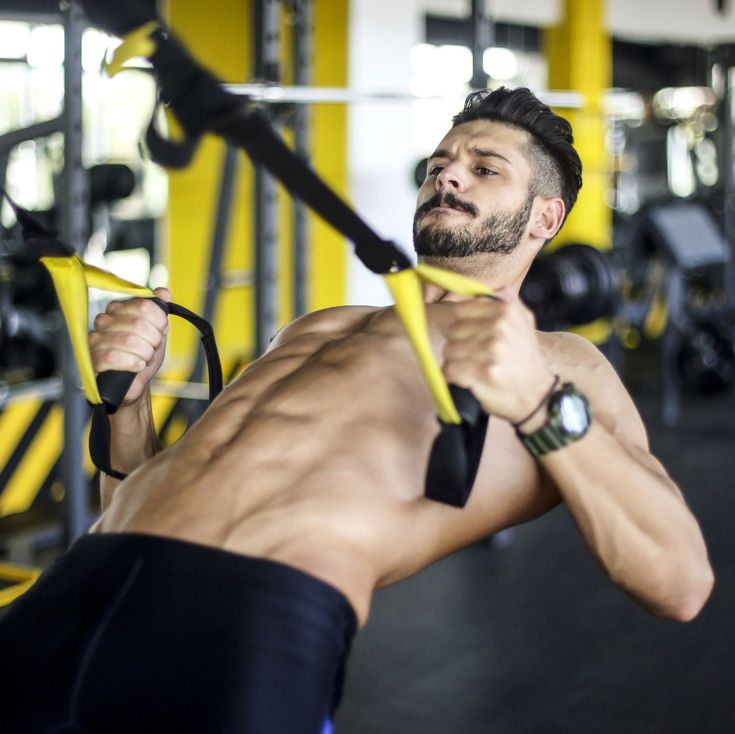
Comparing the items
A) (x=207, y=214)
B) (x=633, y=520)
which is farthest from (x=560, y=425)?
(x=207, y=214)

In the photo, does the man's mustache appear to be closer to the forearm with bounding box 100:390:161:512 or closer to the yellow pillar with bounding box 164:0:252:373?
the forearm with bounding box 100:390:161:512

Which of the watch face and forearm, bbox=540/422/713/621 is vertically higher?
the watch face

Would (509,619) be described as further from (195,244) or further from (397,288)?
(195,244)

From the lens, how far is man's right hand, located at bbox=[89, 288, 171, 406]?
1575 mm

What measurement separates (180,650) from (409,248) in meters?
5.98

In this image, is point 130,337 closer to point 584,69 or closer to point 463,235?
point 463,235

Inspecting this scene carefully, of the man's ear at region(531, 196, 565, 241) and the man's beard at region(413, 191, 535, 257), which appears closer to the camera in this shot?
the man's beard at region(413, 191, 535, 257)

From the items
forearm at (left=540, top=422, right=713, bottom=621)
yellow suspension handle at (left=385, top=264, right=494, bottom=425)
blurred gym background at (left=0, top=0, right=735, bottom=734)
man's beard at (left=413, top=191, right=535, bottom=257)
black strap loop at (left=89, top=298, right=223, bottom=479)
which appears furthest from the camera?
blurred gym background at (left=0, top=0, right=735, bottom=734)

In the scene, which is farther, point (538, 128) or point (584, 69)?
point (584, 69)

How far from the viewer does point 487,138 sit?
→ 5.78ft

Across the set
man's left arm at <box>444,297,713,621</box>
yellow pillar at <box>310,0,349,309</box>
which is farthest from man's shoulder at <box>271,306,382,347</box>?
yellow pillar at <box>310,0,349,309</box>

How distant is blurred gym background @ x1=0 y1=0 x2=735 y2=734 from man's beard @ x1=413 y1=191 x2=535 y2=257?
51 cm

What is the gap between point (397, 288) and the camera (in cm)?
118

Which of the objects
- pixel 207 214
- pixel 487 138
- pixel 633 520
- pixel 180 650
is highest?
pixel 207 214
